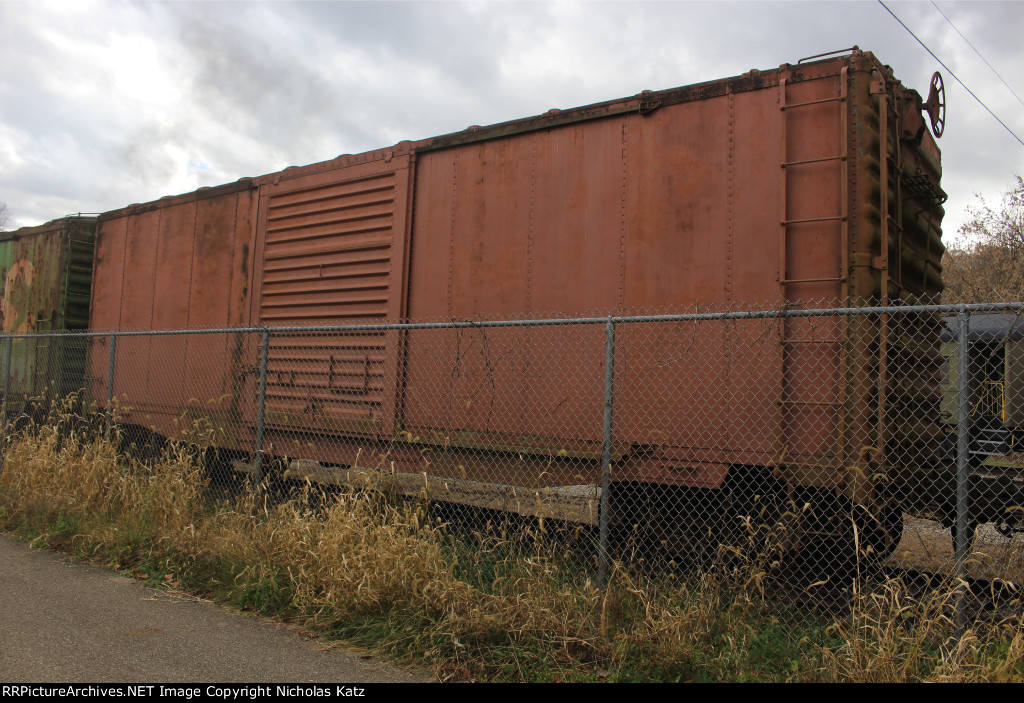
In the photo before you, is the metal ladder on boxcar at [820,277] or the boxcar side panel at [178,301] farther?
the boxcar side panel at [178,301]

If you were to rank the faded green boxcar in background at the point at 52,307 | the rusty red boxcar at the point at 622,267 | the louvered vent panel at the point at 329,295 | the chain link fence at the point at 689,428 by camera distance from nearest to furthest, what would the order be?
the chain link fence at the point at 689,428, the rusty red boxcar at the point at 622,267, the louvered vent panel at the point at 329,295, the faded green boxcar in background at the point at 52,307

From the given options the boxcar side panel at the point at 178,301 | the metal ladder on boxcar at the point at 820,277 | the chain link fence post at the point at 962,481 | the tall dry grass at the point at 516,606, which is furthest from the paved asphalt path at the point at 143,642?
the boxcar side panel at the point at 178,301

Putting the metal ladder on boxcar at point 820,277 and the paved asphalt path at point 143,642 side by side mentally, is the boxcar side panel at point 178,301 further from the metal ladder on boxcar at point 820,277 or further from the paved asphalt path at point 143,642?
the metal ladder on boxcar at point 820,277

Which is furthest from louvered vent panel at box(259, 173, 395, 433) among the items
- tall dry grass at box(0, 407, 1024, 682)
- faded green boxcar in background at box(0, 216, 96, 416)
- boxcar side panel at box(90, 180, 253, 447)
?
faded green boxcar in background at box(0, 216, 96, 416)

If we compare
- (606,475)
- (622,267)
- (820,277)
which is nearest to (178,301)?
(622,267)

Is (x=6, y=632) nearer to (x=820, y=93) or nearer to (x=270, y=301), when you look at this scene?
(x=270, y=301)

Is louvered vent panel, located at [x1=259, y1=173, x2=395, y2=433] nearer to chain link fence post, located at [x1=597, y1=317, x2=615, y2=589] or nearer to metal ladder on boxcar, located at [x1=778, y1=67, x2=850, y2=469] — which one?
chain link fence post, located at [x1=597, y1=317, x2=615, y2=589]

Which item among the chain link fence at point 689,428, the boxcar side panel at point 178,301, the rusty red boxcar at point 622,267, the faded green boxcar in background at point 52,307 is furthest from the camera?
the faded green boxcar in background at point 52,307

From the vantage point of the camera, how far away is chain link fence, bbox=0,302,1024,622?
441 cm

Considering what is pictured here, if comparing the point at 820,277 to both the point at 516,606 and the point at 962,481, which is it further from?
the point at 516,606

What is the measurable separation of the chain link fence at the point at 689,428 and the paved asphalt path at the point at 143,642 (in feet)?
4.40

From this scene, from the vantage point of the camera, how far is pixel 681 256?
5.20 meters

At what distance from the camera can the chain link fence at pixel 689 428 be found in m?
4.41
